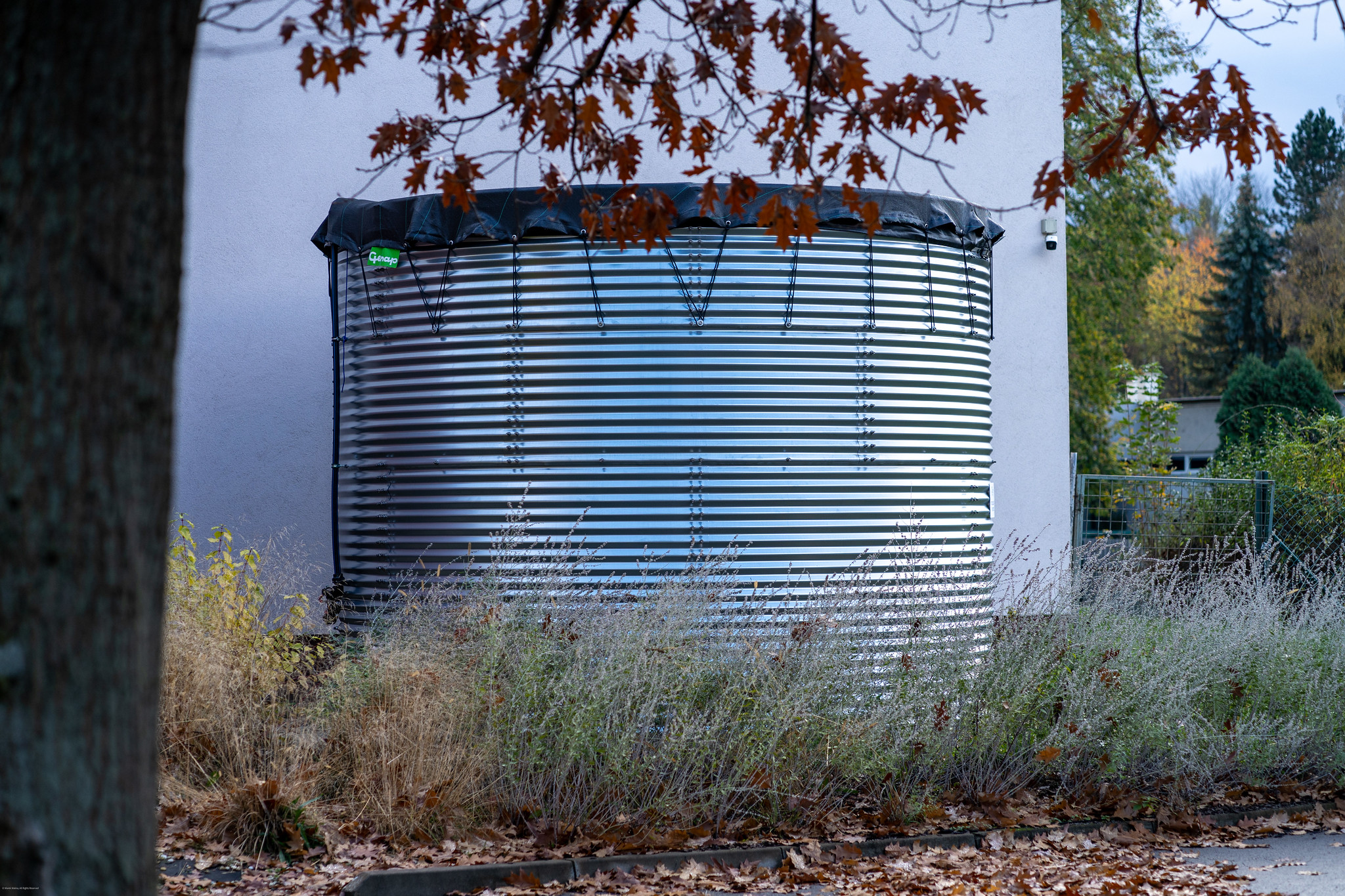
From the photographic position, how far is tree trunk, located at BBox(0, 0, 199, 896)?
5.84ft

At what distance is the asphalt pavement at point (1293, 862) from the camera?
520 cm

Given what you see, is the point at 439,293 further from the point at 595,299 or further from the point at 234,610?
→ the point at 234,610

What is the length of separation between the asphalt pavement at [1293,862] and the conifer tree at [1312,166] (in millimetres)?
44159

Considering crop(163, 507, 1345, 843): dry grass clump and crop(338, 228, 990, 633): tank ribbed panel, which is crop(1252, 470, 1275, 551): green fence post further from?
crop(338, 228, 990, 633): tank ribbed panel

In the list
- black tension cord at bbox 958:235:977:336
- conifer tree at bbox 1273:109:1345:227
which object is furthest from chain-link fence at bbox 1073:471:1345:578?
conifer tree at bbox 1273:109:1345:227

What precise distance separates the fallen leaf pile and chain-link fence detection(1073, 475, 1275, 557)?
7287 millimetres

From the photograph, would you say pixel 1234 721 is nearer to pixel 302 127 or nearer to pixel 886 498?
pixel 886 498

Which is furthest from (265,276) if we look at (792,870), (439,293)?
(792,870)

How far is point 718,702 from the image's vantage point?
19.4 feet

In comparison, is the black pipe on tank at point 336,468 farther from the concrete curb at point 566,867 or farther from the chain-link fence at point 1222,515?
the chain-link fence at point 1222,515

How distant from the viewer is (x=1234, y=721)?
6.82 meters

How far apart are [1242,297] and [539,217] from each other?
130 feet

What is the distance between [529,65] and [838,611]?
140 inches

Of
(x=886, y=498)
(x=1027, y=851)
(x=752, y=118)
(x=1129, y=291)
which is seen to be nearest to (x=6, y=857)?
(x=1027, y=851)
